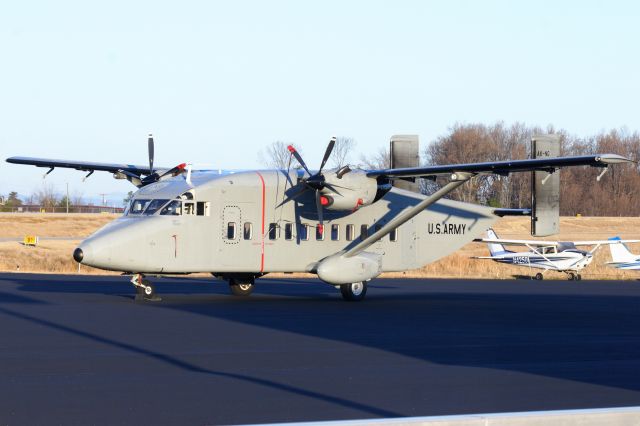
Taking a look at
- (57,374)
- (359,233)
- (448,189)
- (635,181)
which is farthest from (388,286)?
(635,181)

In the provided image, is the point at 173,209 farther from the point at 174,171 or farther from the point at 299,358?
the point at 299,358

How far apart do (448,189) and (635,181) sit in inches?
Result: 3388

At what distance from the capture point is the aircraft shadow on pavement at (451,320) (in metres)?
13.9

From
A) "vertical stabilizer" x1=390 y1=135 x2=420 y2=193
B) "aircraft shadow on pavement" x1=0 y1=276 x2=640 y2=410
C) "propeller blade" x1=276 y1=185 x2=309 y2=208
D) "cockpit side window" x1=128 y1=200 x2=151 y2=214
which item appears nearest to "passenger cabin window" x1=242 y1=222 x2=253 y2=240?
"propeller blade" x1=276 y1=185 x2=309 y2=208

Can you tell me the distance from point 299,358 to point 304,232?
12.2 m

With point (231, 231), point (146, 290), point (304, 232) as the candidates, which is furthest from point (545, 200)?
point (146, 290)

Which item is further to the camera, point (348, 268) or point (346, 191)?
point (348, 268)

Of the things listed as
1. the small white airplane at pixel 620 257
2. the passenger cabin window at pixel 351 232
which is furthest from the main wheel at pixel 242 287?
the small white airplane at pixel 620 257

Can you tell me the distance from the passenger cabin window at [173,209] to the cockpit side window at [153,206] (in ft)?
0.44

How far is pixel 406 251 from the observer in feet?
91.5

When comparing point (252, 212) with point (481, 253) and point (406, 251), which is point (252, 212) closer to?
point (406, 251)

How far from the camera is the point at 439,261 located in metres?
53.6

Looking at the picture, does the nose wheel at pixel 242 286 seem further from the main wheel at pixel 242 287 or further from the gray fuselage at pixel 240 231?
the gray fuselage at pixel 240 231

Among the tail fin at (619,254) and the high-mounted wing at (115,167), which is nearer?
the high-mounted wing at (115,167)
